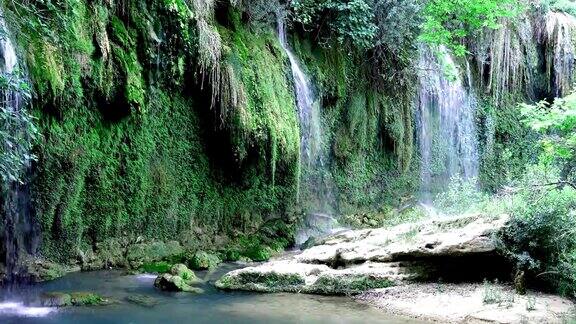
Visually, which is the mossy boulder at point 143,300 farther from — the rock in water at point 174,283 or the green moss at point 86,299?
the rock in water at point 174,283

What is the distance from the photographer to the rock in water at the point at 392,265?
8.16 metres

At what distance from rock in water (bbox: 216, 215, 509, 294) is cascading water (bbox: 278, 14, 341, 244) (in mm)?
4271

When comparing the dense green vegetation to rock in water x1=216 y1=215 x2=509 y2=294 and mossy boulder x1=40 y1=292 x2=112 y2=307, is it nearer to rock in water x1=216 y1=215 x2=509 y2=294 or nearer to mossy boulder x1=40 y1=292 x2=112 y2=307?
rock in water x1=216 y1=215 x2=509 y2=294

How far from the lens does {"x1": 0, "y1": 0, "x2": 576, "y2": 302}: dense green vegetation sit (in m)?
7.93

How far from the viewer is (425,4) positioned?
15445 millimetres

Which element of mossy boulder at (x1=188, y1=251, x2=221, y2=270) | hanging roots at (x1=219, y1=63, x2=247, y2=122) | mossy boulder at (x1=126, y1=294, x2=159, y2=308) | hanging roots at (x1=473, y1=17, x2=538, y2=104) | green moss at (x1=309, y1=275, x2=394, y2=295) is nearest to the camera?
mossy boulder at (x1=126, y1=294, x2=159, y2=308)

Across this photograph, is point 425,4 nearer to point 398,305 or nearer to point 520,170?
point 520,170

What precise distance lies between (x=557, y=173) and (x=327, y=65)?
6263mm

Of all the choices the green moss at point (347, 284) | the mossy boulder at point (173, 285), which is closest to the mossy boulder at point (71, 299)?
the mossy boulder at point (173, 285)

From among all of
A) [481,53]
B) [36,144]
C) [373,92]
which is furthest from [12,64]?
[481,53]

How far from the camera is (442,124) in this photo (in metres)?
17.6

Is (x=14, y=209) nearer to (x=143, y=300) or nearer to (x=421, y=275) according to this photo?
(x=143, y=300)

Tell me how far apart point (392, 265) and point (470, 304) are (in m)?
1.56

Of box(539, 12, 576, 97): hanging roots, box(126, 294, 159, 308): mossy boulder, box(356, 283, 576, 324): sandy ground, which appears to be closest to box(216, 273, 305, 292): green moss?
box(356, 283, 576, 324): sandy ground
